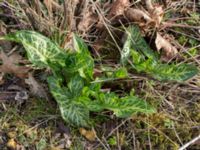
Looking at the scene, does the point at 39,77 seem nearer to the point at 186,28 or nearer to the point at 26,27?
the point at 26,27

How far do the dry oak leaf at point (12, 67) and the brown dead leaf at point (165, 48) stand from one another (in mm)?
655

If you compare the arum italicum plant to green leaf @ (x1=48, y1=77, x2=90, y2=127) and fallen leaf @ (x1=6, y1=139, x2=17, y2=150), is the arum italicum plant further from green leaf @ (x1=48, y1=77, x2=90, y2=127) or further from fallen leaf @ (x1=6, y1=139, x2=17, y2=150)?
fallen leaf @ (x1=6, y1=139, x2=17, y2=150)

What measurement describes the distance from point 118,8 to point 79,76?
1.50 ft

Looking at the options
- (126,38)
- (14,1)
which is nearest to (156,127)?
(126,38)

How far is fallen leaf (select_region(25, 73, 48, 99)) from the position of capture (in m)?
1.92

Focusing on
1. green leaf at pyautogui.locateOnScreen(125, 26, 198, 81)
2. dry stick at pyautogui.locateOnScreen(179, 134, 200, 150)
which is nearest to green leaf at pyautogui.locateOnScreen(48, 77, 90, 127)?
green leaf at pyautogui.locateOnScreen(125, 26, 198, 81)

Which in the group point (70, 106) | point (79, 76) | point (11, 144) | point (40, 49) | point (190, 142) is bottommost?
point (190, 142)

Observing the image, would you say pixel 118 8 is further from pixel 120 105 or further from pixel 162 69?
pixel 120 105

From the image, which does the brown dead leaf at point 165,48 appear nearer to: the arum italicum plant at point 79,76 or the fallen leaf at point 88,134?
the arum italicum plant at point 79,76

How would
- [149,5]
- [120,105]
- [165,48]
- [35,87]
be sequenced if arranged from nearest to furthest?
[120,105], [35,87], [165,48], [149,5]

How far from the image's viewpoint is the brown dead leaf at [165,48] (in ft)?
6.75

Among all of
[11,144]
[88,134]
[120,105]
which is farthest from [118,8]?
[11,144]

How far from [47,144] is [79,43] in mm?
483

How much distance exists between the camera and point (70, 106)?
1.83 metres
